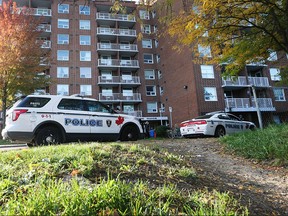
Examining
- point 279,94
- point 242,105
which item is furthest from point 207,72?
point 279,94

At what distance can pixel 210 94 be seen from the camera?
27.5m

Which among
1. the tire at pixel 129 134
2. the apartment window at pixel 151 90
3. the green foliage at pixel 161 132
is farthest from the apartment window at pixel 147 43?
the tire at pixel 129 134

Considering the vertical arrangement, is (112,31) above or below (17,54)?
above

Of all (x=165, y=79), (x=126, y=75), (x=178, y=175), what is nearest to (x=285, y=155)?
(x=178, y=175)

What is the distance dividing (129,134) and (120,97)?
24466 mm

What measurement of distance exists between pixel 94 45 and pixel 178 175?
34.6 meters

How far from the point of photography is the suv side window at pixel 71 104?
8578 mm

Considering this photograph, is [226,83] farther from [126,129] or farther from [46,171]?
[46,171]

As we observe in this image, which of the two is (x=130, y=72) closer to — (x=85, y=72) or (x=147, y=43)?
(x=147, y=43)

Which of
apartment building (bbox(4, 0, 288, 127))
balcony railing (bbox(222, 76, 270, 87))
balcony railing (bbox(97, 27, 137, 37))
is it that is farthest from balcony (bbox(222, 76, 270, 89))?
balcony railing (bbox(97, 27, 137, 37))

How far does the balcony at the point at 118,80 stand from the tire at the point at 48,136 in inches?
1030

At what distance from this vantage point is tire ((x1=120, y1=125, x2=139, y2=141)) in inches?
392

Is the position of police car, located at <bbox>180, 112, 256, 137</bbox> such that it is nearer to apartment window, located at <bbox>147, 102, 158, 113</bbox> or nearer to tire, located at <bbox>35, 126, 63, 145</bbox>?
tire, located at <bbox>35, 126, 63, 145</bbox>

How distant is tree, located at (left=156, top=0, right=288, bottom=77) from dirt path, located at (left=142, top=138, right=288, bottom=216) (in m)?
3.52
